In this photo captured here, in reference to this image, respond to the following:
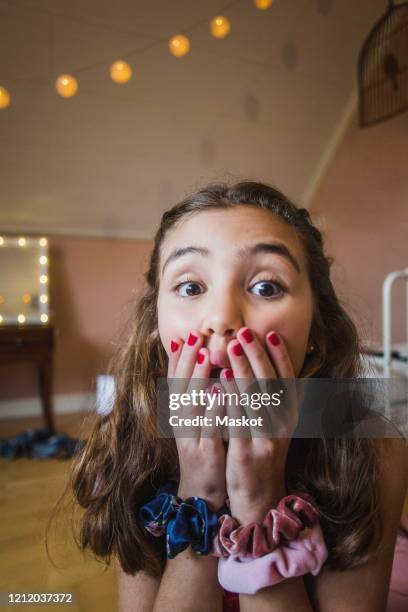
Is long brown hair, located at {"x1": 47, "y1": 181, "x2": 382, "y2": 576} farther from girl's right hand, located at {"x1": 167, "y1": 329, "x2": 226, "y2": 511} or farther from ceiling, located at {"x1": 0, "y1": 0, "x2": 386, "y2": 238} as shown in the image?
ceiling, located at {"x1": 0, "y1": 0, "x2": 386, "y2": 238}

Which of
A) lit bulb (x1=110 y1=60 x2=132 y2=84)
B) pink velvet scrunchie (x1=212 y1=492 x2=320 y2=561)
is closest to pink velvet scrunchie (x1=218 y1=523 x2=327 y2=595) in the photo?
pink velvet scrunchie (x1=212 y1=492 x2=320 y2=561)

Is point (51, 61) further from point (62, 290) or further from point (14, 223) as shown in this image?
point (62, 290)

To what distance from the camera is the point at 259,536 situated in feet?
0.85

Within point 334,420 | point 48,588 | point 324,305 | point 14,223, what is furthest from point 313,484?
point 14,223

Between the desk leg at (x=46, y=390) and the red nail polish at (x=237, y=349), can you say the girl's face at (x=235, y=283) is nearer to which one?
the red nail polish at (x=237, y=349)

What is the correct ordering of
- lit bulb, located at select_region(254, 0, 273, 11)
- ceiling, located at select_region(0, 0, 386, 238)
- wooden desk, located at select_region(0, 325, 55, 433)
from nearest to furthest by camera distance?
ceiling, located at select_region(0, 0, 386, 238), lit bulb, located at select_region(254, 0, 273, 11), wooden desk, located at select_region(0, 325, 55, 433)

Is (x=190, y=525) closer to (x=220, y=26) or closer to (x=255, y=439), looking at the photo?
(x=255, y=439)

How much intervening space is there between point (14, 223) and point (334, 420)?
1761 mm

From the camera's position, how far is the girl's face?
27 centimetres

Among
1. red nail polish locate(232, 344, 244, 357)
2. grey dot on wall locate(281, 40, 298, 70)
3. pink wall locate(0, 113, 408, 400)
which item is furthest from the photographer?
grey dot on wall locate(281, 40, 298, 70)

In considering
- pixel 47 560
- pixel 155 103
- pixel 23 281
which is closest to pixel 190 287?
pixel 47 560

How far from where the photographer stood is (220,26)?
1.25 metres

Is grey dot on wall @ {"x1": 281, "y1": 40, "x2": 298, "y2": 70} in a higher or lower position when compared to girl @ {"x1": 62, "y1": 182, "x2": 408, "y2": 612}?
higher

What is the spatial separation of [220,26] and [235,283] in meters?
1.38
